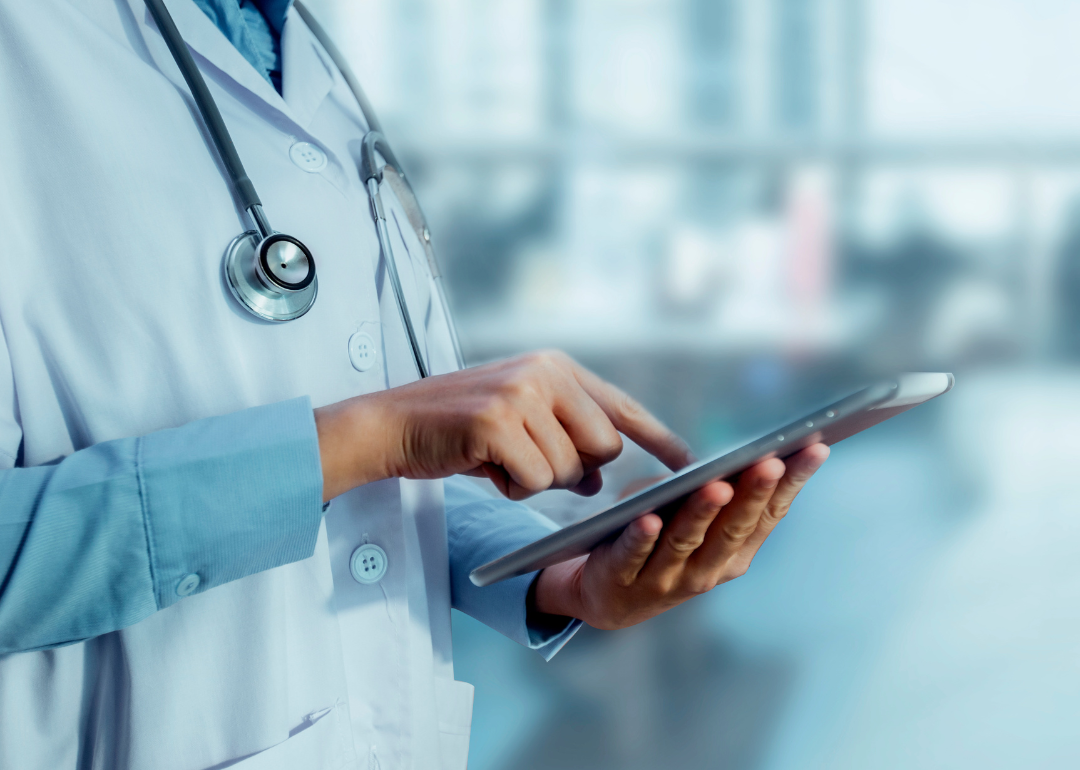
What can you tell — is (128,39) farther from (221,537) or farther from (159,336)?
(221,537)

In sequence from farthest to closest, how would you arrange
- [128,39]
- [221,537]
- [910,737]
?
[910,737]
[128,39]
[221,537]

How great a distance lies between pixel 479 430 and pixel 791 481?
21cm

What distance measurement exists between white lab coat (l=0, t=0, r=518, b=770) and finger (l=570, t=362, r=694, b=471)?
0.19 meters

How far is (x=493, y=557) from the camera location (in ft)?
2.06

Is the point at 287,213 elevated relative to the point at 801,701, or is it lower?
elevated

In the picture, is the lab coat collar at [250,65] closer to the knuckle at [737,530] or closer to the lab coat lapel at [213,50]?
the lab coat lapel at [213,50]

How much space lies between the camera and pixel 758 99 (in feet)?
3.78

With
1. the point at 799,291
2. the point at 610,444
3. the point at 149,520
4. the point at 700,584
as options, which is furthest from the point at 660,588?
the point at 799,291

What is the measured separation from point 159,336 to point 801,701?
117cm

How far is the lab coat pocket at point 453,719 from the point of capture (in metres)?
0.64

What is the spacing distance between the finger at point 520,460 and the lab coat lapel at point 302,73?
356 mm

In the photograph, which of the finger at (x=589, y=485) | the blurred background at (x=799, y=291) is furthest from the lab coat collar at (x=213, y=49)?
the blurred background at (x=799, y=291)

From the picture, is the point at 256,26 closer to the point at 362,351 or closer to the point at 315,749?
the point at 362,351

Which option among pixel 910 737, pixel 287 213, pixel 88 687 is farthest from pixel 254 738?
pixel 910 737
